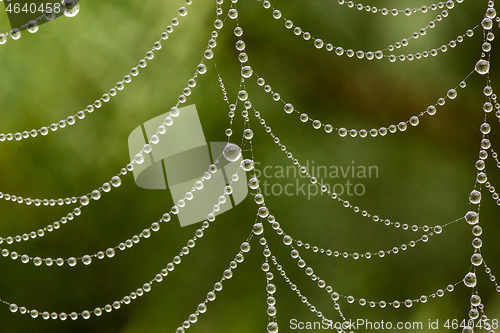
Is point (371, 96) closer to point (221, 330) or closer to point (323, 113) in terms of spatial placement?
point (323, 113)

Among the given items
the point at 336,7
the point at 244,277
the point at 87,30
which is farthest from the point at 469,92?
the point at 87,30

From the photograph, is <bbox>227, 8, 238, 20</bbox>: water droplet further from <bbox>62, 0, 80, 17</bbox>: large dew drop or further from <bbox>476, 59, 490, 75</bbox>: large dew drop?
<bbox>476, 59, 490, 75</bbox>: large dew drop

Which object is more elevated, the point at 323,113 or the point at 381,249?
the point at 323,113

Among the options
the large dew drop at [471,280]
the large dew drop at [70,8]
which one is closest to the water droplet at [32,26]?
the large dew drop at [70,8]

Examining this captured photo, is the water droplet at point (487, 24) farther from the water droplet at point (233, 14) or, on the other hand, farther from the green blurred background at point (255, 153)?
the water droplet at point (233, 14)

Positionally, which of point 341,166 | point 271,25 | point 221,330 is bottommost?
point 221,330

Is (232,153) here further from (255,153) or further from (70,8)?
(70,8)
